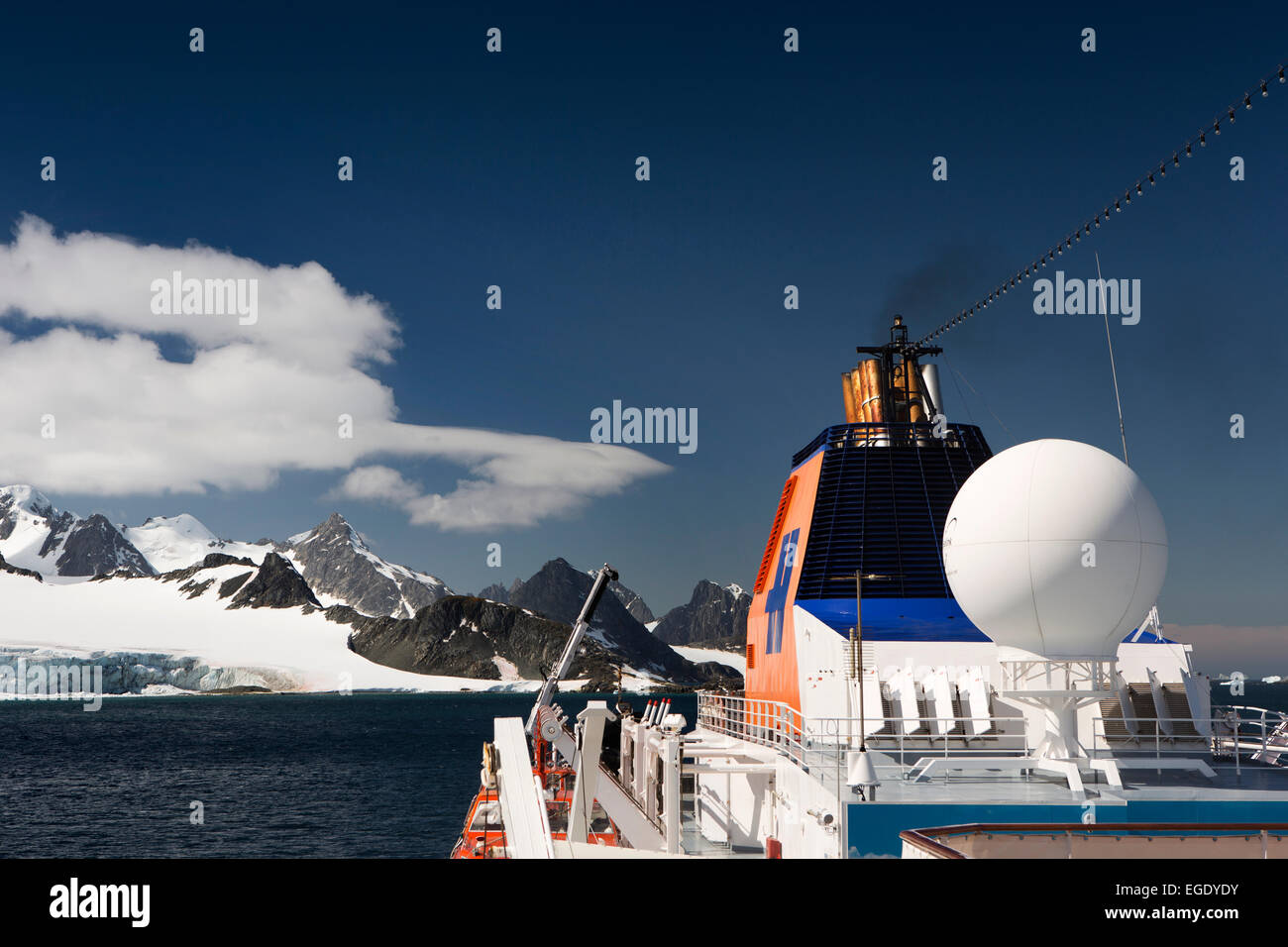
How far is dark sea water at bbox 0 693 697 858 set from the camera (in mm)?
46250

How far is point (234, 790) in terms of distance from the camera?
210 ft

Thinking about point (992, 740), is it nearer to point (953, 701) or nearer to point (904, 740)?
point (953, 701)

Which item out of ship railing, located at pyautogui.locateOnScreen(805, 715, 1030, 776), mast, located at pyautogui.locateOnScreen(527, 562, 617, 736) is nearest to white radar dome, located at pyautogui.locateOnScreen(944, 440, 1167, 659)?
ship railing, located at pyautogui.locateOnScreen(805, 715, 1030, 776)

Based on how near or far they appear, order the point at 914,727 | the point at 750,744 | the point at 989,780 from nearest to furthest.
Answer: the point at 989,780 → the point at 914,727 → the point at 750,744

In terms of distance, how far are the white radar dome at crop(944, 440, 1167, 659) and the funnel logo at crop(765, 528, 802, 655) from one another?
11.8m

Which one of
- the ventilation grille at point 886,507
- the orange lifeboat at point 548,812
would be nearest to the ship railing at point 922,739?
the ventilation grille at point 886,507

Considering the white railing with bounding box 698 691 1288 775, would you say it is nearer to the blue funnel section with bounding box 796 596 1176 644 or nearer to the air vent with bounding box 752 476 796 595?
the blue funnel section with bounding box 796 596 1176 644

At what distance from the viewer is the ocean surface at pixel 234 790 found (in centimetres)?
4622

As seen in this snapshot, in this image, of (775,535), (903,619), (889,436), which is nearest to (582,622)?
(775,535)

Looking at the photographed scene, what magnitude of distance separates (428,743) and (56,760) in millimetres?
34552

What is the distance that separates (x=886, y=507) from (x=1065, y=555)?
12163mm

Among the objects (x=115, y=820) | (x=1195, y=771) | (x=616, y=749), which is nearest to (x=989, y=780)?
(x=1195, y=771)
